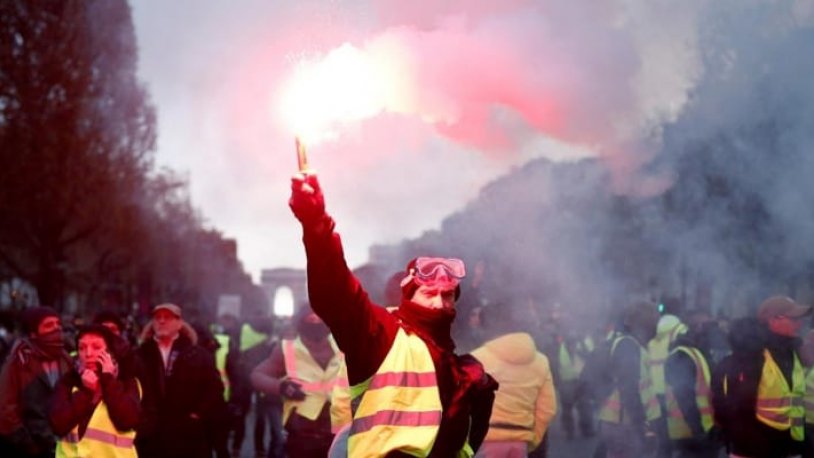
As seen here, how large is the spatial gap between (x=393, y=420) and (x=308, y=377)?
13.2ft

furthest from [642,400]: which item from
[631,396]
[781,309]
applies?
[781,309]

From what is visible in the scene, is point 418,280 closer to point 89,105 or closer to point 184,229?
point 89,105

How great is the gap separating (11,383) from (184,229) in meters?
47.9

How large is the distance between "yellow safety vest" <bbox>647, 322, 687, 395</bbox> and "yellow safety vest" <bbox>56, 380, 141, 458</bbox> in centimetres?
479

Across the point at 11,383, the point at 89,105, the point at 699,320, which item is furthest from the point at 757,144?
the point at 89,105

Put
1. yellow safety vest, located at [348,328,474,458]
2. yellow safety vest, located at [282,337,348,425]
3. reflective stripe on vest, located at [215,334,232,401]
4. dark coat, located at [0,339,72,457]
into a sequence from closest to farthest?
yellow safety vest, located at [348,328,474,458] → dark coat, located at [0,339,72,457] → yellow safety vest, located at [282,337,348,425] → reflective stripe on vest, located at [215,334,232,401]

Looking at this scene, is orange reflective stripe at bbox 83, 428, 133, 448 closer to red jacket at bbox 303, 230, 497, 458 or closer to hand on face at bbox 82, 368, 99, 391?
hand on face at bbox 82, 368, 99, 391

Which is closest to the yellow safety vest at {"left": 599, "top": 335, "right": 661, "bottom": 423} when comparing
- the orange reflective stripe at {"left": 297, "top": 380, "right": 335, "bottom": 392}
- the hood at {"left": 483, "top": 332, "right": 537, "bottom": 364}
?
the hood at {"left": 483, "top": 332, "right": 537, "bottom": 364}

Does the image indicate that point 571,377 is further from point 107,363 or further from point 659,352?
point 107,363

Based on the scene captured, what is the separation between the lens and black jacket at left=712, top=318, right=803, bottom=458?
7547 millimetres

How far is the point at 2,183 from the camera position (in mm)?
28281

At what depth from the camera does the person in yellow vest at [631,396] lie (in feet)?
29.9

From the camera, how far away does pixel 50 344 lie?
718cm

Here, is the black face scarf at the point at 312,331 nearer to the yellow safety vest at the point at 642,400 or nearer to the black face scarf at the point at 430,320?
the yellow safety vest at the point at 642,400
